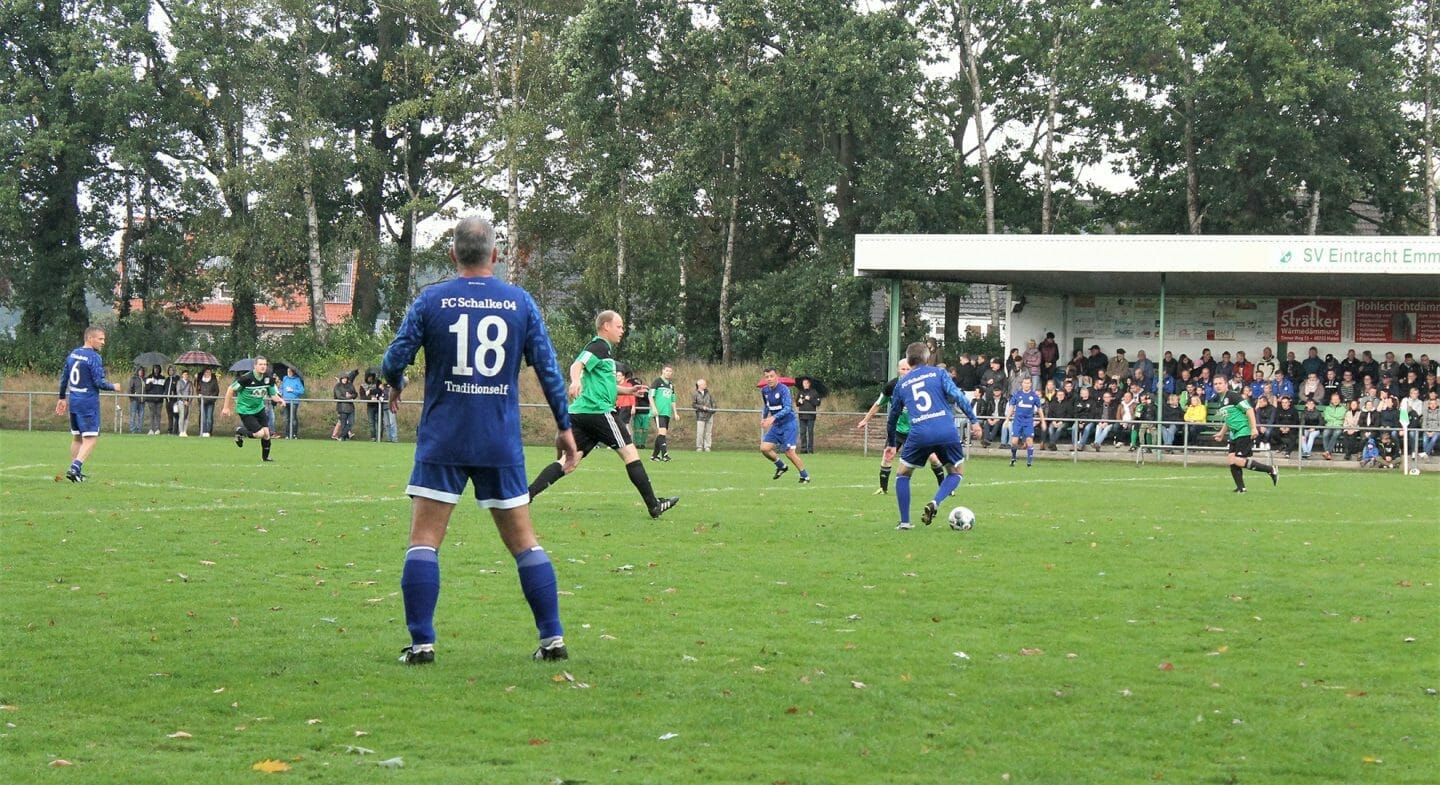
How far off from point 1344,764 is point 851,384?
37149 mm

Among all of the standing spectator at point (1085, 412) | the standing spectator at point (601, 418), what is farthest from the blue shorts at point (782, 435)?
the standing spectator at point (1085, 412)

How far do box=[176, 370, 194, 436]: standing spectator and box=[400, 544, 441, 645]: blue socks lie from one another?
1263 inches

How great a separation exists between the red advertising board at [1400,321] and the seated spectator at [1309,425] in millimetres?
4533

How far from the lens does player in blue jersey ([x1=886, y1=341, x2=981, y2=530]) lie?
45.6 ft

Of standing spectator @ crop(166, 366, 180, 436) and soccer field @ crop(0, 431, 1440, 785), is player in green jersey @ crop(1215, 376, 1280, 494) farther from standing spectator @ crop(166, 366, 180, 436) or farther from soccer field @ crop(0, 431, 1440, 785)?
standing spectator @ crop(166, 366, 180, 436)

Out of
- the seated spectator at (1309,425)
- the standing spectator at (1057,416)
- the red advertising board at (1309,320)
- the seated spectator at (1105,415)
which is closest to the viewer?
the seated spectator at (1309,425)

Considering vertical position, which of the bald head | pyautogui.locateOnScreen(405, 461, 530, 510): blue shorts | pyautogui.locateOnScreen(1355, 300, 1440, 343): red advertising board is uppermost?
pyautogui.locateOnScreen(1355, 300, 1440, 343): red advertising board

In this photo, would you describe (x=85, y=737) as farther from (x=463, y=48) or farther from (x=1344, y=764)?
(x=463, y=48)

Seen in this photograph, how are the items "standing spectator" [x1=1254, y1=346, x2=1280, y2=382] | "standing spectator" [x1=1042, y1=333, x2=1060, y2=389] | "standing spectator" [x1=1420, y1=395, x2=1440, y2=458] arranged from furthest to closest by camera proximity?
"standing spectator" [x1=1042, y1=333, x2=1060, y2=389] < "standing spectator" [x1=1254, y1=346, x2=1280, y2=382] < "standing spectator" [x1=1420, y1=395, x2=1440, y2=458]

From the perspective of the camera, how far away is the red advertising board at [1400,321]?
114 feet

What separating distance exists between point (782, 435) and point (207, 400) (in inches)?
812

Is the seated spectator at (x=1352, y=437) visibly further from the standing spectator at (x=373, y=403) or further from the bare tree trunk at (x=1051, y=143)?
the standing spectator at (x=373, y=403)

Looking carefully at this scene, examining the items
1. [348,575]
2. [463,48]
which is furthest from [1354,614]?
[463,48]

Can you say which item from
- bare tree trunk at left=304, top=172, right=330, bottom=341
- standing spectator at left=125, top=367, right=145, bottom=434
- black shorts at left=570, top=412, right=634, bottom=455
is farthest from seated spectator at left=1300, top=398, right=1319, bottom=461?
bare tree trunk at left=304, top=172, right=330, bottom=341
